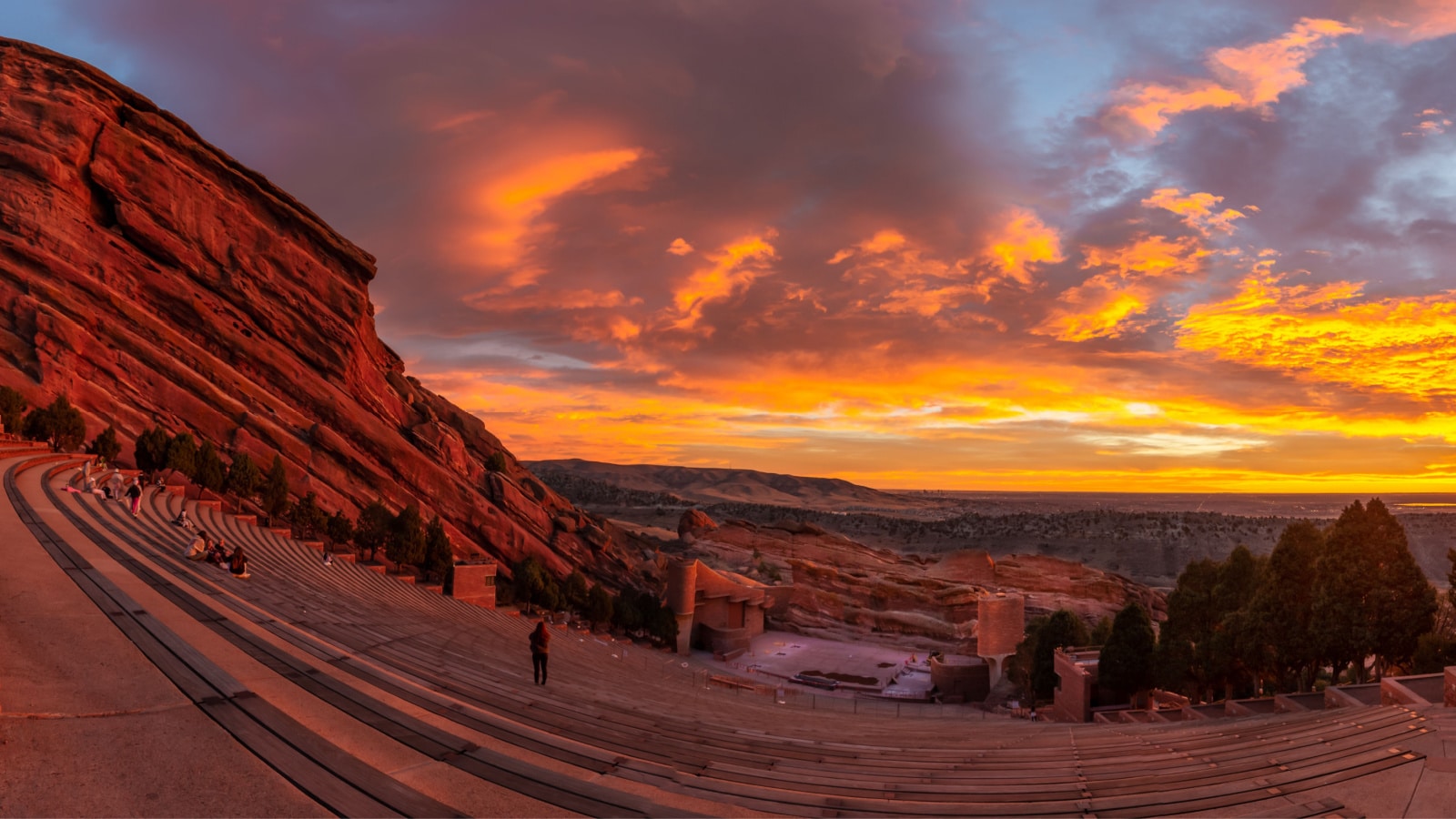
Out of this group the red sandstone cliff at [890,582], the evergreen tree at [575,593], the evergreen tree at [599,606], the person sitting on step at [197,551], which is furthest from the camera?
the red sandstone cliff at [890,582]

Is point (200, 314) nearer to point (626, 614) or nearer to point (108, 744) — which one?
point (626, 614)

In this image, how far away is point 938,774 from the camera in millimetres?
8219

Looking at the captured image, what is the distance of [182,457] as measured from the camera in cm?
3466

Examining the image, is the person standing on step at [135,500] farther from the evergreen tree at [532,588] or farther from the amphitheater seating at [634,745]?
the evergreen tree at [532,588]

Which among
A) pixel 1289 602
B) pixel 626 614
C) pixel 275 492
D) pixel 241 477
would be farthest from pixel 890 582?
pixel 241 477

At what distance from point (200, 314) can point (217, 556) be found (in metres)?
39.1

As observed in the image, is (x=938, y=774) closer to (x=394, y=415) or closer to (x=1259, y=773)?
(x=1259, y=773)

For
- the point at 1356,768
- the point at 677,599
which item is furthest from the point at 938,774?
the point at 677,599

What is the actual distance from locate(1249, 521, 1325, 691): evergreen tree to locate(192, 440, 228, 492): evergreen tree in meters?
44.2

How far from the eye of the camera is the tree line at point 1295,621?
64.7 ft

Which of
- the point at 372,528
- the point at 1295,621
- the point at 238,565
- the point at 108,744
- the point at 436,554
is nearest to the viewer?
the point at 108,744

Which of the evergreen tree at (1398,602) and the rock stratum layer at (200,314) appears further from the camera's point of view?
the rock stratum layer at (200,314)

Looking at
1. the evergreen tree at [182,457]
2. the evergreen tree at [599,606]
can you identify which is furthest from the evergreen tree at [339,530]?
the evergreen tree at [599,606]

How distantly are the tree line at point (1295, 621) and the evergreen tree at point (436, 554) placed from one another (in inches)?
1317
